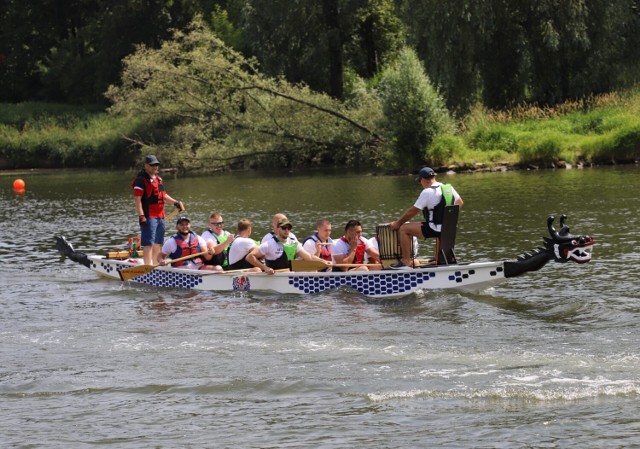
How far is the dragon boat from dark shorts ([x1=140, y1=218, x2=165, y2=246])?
1.74ft

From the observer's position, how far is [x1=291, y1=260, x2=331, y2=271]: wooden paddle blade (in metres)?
17.8

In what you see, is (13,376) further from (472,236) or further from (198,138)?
(198,138)

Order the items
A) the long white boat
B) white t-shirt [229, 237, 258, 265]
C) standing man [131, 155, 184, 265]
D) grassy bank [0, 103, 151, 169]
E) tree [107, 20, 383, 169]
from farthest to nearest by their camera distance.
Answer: grassy bank [0, 103, 151, 169], tree [107, 20, 383, 169], standing man [131, 155, 184, 265], white t-shirt [229, 237, 258, 265], the long white boat

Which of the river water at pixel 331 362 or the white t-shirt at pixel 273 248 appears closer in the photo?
the river water at pixel 331 362

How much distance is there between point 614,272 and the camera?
61.0ft

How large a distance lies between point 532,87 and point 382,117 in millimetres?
6114

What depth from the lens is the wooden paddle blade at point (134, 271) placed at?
64.7 feet

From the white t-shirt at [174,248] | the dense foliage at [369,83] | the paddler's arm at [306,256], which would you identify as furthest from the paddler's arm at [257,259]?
the dense foliage at [369,83]

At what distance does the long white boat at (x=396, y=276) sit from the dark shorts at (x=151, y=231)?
1.69ft

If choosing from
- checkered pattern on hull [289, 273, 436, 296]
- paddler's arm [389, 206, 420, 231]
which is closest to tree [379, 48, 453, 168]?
checkered pattern on hull [289, 273, 436, 296]

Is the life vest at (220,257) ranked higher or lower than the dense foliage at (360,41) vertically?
lower

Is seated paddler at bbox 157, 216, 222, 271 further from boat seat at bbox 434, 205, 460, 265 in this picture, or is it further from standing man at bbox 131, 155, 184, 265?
boat seat at bbox 434, 205, 460, 265

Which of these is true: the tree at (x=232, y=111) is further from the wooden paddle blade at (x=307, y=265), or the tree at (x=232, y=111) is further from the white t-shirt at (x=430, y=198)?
the white t-shirt at (x=430, y=198)

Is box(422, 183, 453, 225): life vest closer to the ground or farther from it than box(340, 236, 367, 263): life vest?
farther from it
